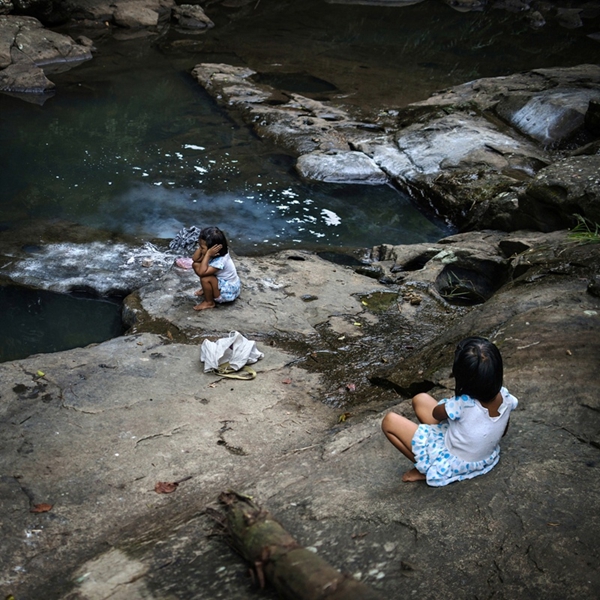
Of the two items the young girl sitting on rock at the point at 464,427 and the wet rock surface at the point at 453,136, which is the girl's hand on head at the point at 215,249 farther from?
the wet rock surface at the point at 453,136

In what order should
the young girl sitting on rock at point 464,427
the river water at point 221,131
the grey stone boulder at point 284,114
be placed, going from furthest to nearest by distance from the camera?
the grey stone boulder at point 284,114
the river water at point 221,131
the young girl sitting on rock at point 464,427

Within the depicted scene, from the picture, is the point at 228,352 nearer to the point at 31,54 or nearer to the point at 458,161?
the point at 458,161

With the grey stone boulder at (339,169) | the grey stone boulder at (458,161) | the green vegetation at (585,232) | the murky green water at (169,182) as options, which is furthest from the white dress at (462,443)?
the grey stone boulder at (339,169)

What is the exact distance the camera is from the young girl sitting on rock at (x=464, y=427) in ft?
11.3

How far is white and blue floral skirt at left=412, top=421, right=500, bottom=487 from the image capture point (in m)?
3.62

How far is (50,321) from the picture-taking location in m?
7.05

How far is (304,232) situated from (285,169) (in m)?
2.20

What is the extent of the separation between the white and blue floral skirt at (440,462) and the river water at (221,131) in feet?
17.8

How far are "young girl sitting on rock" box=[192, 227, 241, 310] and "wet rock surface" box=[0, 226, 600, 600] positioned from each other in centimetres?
18

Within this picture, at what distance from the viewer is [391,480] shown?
385 cm

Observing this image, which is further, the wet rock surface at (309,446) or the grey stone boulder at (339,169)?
the grey stone boulder at (339,169)

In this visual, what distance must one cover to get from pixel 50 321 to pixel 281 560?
4945mm

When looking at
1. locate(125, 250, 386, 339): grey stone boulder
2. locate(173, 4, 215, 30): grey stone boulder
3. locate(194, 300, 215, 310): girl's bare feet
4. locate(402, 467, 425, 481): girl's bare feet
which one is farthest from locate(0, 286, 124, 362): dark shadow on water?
locate(173, 4, 215, 30): grey stone boulder

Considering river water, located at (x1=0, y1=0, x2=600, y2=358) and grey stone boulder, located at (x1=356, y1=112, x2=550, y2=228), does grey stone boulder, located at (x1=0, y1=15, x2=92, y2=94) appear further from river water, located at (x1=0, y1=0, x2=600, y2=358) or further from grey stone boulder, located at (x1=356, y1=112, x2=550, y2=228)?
grey stone boulder, located at (x1=356, y1=112, x2=550, y2=228)
